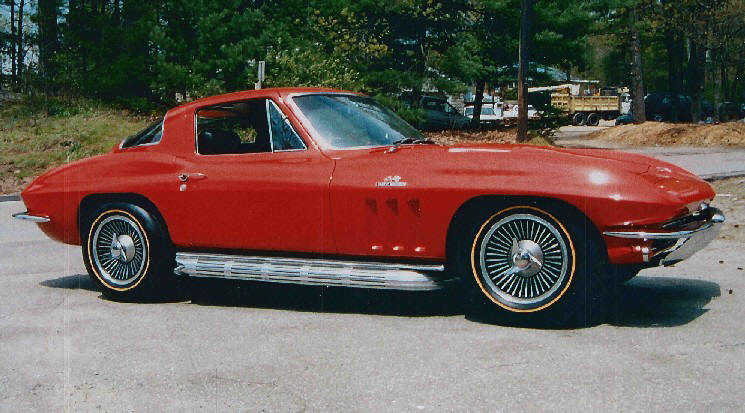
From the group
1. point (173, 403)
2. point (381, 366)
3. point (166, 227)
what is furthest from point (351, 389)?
point (166, 227)

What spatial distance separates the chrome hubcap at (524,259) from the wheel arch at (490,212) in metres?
0.09

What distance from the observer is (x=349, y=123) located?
21.2 ft

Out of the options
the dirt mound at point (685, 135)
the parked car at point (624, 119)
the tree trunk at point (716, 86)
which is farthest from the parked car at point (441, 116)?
the parked car at point (624, 119)

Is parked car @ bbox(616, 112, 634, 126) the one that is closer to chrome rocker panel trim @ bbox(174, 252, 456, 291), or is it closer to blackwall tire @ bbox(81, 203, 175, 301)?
blackwall tire @ bbox(81, 203, 175, 301)

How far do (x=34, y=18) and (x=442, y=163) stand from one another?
27365 mm

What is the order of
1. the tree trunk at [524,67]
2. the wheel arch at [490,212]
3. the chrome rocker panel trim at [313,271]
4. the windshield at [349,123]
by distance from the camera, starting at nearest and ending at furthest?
the wheel arch at [490,212]
the chrome rocker panel trim at [313,271]
the windshield at [349,123]
the tree trunk at [524,67]

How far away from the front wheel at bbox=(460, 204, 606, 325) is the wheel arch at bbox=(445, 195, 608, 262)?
0.03 meters

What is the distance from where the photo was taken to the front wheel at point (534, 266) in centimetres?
548

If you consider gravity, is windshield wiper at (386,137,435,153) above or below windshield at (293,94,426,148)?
below

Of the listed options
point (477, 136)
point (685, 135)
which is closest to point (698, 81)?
point (685, 135)

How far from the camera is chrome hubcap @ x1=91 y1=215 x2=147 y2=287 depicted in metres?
6.78

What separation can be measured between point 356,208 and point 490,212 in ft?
2.77

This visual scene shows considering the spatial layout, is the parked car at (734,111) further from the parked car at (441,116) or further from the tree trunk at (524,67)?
the tree trunk at (524,67)

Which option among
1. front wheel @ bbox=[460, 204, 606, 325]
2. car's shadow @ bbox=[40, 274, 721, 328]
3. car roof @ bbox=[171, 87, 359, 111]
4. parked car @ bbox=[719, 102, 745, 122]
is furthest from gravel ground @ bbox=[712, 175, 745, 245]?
parked car @ bbox=[719, 102, 745, 122]
